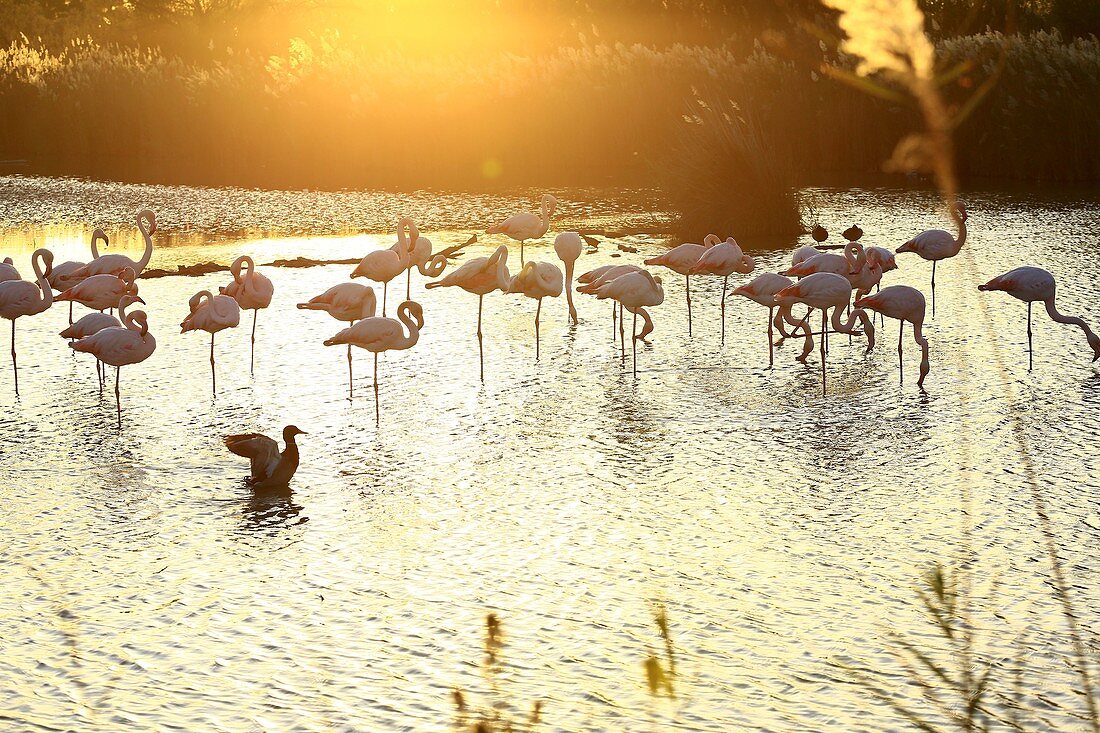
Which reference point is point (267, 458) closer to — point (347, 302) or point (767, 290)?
point (347, 302)

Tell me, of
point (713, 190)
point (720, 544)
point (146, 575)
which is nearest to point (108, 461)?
point (146, 575)

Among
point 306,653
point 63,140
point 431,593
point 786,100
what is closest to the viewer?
point 306,653

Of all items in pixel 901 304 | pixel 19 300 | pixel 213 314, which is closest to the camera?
pixel 901 304

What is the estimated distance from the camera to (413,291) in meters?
11.9

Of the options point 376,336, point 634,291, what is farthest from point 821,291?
point 376,336

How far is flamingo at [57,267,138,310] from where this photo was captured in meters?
9.22

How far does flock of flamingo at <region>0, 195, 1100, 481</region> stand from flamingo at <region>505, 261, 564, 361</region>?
0.4 inches

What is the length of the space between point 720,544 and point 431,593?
4.22 ft

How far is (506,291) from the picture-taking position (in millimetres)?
9680

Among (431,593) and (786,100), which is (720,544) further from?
(786,100)

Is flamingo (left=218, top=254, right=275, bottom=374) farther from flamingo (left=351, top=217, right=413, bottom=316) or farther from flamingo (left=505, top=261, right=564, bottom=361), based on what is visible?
flamingo (left=505, top=261, right=564, bottom=361)

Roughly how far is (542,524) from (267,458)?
144 cm

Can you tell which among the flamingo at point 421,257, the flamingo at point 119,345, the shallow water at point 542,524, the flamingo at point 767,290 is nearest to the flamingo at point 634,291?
the shallow water at point 542,524

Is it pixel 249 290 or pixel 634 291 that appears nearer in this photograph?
pixel 634 291
